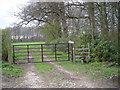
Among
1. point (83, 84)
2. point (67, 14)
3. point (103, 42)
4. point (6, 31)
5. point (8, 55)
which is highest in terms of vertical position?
point (67, 14)

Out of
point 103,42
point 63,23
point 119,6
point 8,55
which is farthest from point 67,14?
point 119,6

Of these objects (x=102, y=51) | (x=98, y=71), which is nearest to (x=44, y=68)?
(x=98, y=71)

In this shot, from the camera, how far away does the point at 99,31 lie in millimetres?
9641

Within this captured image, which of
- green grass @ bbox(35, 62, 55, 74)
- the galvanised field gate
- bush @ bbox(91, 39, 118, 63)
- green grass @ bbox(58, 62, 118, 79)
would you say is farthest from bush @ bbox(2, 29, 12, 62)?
bush @ bbox(91, 39, 118, 63)

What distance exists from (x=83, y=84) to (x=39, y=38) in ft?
47.9

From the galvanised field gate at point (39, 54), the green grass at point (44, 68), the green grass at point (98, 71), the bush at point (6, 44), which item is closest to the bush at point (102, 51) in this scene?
the galvanised field gate at point (39, 54)

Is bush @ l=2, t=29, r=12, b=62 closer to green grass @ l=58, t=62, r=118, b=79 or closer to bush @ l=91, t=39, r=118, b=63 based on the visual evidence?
green grass @ l=58, t=62, r=118, b=79

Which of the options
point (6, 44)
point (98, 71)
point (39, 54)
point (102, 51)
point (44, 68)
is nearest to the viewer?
point (98, 71)

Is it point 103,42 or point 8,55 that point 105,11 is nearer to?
point 103,42

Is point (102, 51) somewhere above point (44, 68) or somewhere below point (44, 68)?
above

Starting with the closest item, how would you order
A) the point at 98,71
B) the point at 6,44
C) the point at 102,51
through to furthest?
1. the point at 98,71
2. the point at 102,51
3. the point at 6,44

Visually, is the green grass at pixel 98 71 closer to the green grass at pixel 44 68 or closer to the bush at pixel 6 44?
the green grass at pixel 44 68

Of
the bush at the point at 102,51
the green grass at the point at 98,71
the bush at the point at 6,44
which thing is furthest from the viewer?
the bush at the point at 6,44

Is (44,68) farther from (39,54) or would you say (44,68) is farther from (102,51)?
(102,51)
